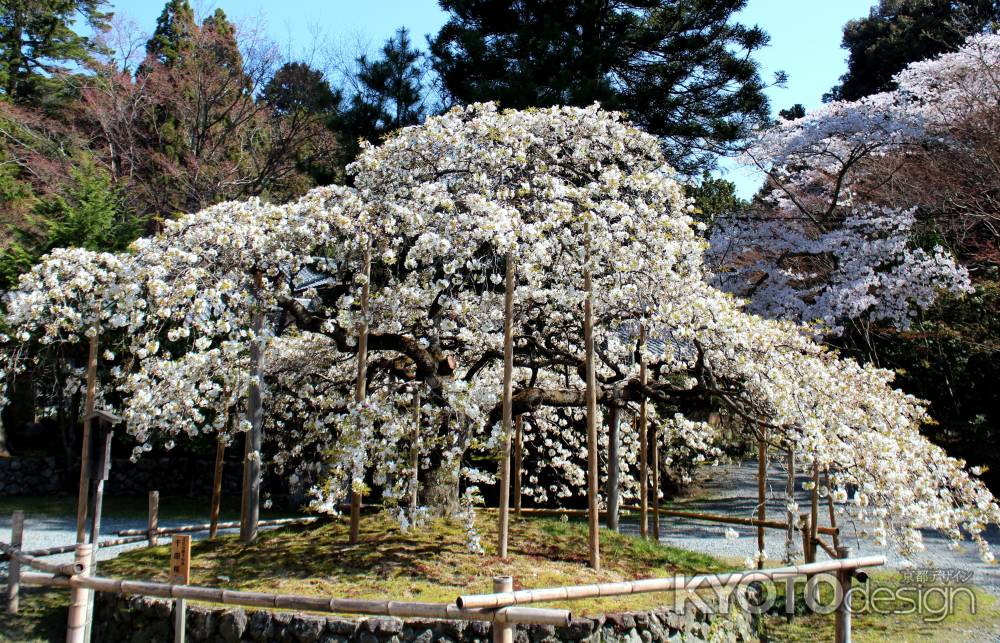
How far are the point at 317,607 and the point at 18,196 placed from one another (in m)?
18.7

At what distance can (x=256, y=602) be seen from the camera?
3.90 meters

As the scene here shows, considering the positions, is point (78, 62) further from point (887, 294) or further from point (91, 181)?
point (887, 294)

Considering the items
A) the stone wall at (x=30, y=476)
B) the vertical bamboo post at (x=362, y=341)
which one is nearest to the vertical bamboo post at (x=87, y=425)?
the vertical bamboo post at (x=362, y=341)

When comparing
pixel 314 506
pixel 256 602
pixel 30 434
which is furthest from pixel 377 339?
pixel 30 434

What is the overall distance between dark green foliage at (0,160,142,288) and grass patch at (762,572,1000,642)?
1133cm

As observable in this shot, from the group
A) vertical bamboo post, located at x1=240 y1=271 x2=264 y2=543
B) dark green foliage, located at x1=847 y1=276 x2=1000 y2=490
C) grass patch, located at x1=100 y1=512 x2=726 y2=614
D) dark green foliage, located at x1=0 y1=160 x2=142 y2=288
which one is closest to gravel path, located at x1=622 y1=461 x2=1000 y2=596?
grass patch, located at x1=100 y1=512 x2=726 y2=614

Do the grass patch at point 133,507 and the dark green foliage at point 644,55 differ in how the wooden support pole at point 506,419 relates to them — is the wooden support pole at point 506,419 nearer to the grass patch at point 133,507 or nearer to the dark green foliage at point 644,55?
the grass patch at point 133,507

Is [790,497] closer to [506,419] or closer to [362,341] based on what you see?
[506,419]

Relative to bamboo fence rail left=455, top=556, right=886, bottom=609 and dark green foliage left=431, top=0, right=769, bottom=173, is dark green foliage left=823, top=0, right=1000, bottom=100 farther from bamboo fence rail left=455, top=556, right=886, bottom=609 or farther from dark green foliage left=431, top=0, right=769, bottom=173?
bamboo fence rail left=455, top=556, right=886, bottom=609

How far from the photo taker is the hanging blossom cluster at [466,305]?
5.72m

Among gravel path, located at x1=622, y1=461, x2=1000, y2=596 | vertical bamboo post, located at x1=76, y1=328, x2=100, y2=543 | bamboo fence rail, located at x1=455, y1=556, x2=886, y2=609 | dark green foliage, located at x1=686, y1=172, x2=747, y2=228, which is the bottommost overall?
gravel path, located at x1=622, y1=461, x2=1000, y2=596

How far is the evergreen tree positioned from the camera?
2231 cm

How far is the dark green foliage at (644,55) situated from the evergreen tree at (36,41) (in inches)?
517

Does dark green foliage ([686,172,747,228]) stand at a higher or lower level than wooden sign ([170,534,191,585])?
higher
